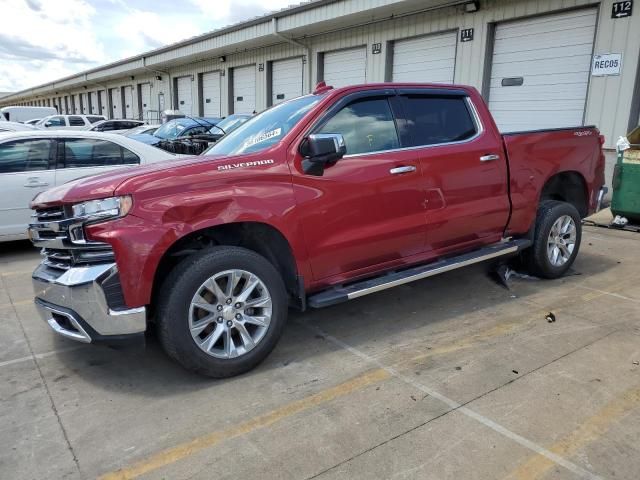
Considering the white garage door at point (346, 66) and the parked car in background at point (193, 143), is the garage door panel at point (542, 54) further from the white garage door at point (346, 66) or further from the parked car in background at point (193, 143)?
the parked car in background at point (193, 143)

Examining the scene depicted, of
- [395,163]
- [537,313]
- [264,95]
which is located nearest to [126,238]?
[395,163]

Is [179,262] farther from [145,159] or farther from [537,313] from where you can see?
[145,159]

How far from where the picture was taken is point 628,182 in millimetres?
7750

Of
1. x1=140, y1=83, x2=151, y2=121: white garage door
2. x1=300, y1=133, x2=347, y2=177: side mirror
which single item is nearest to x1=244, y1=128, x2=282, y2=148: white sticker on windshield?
x1=300, y1=133, x2=347, y2=177: side mirror

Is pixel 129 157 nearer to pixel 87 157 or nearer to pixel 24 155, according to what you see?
pixel 87 157

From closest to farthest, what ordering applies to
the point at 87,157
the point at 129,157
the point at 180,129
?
the point at 87,157 → the point at 129,157 → the point at 180,129

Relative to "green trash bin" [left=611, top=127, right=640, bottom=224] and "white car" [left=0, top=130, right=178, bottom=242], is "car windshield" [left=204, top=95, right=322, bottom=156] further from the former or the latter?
"green trash bin" [left=611, top=127, right=640, bottom=224]

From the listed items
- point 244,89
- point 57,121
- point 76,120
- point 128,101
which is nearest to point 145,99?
point 128,101

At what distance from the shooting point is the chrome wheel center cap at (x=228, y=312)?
331cm

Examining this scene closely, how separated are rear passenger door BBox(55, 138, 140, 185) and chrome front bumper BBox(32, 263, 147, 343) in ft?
13.1

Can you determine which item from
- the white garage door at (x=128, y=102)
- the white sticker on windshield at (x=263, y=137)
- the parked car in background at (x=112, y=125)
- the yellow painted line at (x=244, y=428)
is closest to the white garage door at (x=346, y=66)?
the parked car in background at (x=112, y=125)

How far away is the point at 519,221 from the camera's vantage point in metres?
5.04

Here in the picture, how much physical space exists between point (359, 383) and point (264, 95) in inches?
717

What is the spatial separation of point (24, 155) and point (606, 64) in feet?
33.6
